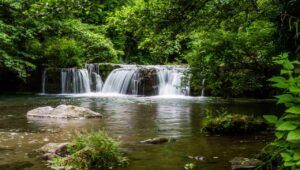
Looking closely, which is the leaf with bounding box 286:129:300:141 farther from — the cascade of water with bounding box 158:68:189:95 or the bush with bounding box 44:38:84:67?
the bush with bounding box 44:38:84:67

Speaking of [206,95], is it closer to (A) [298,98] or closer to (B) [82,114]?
(B) [82,114]

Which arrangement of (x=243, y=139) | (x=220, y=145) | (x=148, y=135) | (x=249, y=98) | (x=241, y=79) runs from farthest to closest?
1. (x=249, y=98)
2. (x=241, y=79)
3. (x=148, y=135)
4. (x=243, y=139)
5. (x=220, y=145)

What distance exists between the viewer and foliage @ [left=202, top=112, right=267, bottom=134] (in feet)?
30.5

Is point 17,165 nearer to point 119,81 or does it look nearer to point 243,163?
point 243,163

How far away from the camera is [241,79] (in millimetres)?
10328

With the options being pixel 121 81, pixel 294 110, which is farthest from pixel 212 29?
pixel 121 81

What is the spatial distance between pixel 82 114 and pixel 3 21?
32.5 feet

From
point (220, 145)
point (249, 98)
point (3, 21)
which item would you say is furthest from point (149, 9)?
point (3, 21)

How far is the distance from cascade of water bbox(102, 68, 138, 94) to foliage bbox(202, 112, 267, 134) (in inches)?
513

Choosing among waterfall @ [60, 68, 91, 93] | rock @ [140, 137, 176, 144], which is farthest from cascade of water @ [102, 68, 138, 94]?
rock @ [140, 137, 176, 144]

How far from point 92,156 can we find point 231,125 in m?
4.00

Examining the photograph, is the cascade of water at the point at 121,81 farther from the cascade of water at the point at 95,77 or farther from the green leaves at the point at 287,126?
the green leaves at the point at 287,126

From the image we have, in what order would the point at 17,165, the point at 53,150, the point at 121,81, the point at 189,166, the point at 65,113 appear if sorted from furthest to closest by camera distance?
the point at 121,81
the point at 65,113
the point at 53,150
the point at 17,165
the point at 189,166

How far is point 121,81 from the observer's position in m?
22.8
